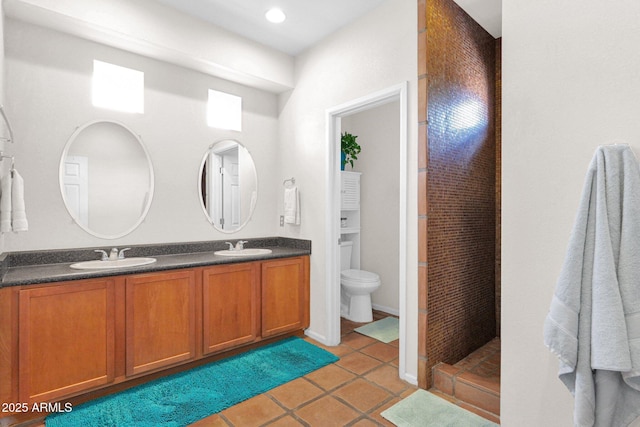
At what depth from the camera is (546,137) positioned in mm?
1304

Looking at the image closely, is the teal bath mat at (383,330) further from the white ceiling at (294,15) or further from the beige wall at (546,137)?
the white ceiling at (294,15)

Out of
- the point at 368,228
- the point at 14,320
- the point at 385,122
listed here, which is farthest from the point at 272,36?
the point at 14,320

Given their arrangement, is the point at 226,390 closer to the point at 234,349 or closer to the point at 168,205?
the point at 234,349

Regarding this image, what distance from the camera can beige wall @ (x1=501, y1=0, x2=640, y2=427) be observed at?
1.15 m

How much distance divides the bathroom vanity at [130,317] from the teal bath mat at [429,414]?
1334 mm

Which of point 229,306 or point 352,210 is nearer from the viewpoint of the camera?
point 229,306

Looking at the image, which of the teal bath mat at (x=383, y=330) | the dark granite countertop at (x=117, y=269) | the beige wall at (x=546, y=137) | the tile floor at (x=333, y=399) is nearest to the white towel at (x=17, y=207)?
the dark granite countertop at (x=117, y=269)

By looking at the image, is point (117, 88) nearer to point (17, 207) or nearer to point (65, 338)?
point (17, 207)

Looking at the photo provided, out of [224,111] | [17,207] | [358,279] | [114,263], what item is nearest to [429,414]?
[358,279]

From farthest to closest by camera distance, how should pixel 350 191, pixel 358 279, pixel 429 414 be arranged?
pixel 350 191 → pixel 358 279 → pixel 429 414

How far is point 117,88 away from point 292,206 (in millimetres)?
1766

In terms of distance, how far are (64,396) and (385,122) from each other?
378 cm

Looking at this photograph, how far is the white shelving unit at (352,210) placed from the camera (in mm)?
3836

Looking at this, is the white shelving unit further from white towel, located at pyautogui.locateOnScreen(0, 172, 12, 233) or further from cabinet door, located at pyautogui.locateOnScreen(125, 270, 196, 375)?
white towel, located at pyautogui.locateOnScreen(0, 172, 12, 233)
